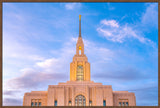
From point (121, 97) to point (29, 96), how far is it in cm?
2295

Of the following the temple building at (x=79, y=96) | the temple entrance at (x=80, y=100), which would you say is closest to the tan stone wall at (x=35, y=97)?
the temple building at (x=79, y=96)

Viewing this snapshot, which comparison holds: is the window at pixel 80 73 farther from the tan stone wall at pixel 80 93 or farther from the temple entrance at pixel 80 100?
the temple entrance at pixel 80 100

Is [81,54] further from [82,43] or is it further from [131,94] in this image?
[131,94]

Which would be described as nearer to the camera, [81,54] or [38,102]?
[38,102]

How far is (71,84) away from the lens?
49.2m

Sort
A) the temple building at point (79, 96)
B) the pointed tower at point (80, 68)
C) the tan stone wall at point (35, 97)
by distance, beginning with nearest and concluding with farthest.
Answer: the temple building at point (79, 96) → the tan stone wall at point (35, 97) → the pointed tower at point (80, 68)

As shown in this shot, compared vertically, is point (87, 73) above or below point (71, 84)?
above

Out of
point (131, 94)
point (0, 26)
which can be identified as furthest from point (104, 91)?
point (0, 26)

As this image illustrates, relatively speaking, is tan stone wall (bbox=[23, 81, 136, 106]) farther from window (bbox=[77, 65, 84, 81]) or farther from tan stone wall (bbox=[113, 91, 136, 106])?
window (bbox=[77, 65, 84, 81])

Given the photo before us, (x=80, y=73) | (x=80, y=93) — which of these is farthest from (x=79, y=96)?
(x=80, y=73)

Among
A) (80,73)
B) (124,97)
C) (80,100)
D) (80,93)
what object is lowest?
(80,100)

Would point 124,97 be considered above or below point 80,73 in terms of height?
below

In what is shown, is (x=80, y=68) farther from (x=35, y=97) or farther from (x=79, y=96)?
(x=35, y=97)

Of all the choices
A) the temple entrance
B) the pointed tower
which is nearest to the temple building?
the temple entrance
